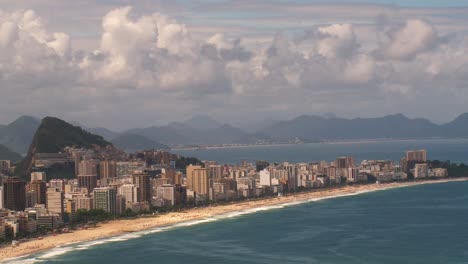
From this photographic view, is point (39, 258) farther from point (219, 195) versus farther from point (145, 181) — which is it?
point (219, 195)

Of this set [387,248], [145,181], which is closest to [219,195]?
[145,181]

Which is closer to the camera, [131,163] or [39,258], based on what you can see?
[39,258]

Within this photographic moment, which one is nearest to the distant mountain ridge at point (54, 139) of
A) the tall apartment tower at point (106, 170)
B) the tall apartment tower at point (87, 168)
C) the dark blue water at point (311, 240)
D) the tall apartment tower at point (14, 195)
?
the tall apartment tower at point (87, 168)

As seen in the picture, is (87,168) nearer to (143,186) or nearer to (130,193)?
(143,186)

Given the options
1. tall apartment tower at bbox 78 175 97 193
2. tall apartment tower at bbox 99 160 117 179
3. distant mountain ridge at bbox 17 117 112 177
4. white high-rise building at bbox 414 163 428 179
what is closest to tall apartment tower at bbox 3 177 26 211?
tall apartment tower at bbox 78 175 97 193

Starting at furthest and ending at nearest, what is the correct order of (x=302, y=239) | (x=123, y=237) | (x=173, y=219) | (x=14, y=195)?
(x=14, y=195) → (x=173, y=219) → (x=123, y=237) → (x=302, y=239)

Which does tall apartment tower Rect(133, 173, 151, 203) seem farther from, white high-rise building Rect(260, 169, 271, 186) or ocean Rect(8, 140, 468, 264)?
white high-rise building Rect(260, 169, 271, 186)

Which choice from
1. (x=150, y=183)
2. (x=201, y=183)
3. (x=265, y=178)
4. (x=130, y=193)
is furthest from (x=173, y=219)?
(x=265, y=178)
